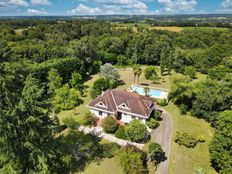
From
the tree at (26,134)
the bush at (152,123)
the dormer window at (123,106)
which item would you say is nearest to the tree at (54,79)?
the dormer window at (123,106)

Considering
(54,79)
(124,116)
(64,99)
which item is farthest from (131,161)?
(54,79)

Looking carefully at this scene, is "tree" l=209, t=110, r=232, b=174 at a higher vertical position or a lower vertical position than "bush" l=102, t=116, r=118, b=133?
higher

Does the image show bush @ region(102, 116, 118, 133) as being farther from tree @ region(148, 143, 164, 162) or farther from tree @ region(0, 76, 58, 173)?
tree @ region(0, 76, 58, 173)

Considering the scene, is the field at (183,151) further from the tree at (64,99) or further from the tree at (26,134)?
the tree at (26,134)

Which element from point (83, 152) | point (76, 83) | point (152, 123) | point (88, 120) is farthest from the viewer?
point (76, 83)

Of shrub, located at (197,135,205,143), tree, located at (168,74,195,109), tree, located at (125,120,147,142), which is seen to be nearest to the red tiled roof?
tree, located at (125,120,147,142)

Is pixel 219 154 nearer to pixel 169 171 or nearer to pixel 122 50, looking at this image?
pixel 169 171

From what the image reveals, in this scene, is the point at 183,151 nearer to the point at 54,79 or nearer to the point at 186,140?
the point at 186,140

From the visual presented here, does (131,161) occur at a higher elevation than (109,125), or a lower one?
higher
